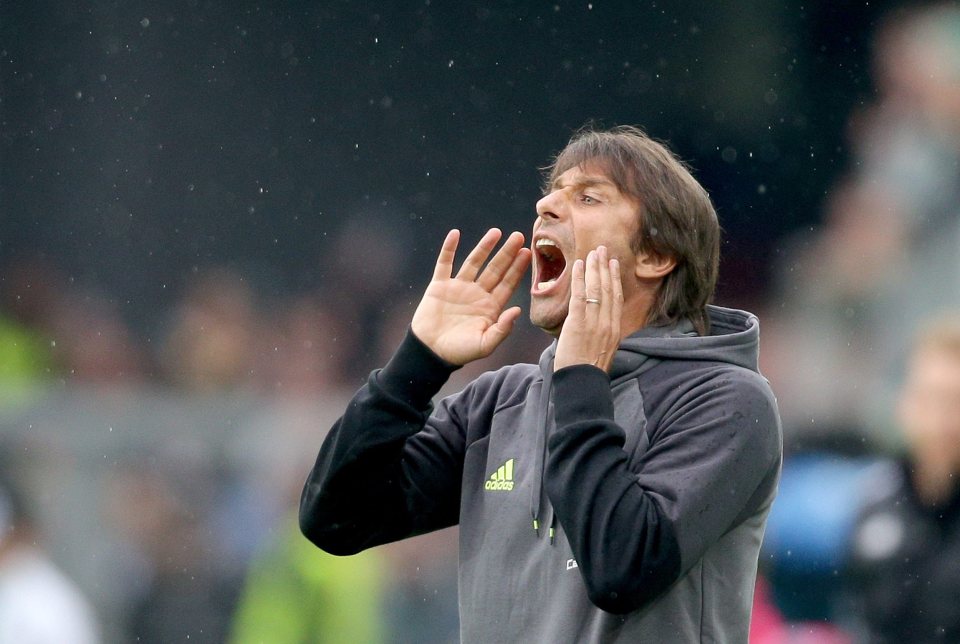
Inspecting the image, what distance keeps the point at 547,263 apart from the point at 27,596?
3400 millimetres

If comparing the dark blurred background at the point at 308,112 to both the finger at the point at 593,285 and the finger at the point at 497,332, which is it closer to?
the finger at the point at 497,332

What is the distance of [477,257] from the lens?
2574mm

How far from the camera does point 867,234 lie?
18.1ft

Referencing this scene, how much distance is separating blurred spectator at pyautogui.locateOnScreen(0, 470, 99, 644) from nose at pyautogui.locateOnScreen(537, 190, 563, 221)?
346 cm

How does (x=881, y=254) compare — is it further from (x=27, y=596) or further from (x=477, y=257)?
(x=27, y=596)

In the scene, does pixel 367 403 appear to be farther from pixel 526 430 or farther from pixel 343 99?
pixel 343 99

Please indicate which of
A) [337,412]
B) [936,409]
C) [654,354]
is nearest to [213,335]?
[337,412]

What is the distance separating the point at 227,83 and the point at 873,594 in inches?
223

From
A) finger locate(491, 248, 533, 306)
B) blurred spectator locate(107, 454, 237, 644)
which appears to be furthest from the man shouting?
blurred spectator locate(107, 454, 237, 644)

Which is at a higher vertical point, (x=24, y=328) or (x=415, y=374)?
(x=415, y=374)

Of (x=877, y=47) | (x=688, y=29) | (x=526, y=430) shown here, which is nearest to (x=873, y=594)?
(x=526, y=430)

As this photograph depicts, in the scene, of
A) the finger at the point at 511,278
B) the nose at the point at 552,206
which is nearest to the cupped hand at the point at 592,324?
the nose at the point at 552,206

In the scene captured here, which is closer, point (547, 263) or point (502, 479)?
point (502, 479)

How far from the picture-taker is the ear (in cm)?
246
